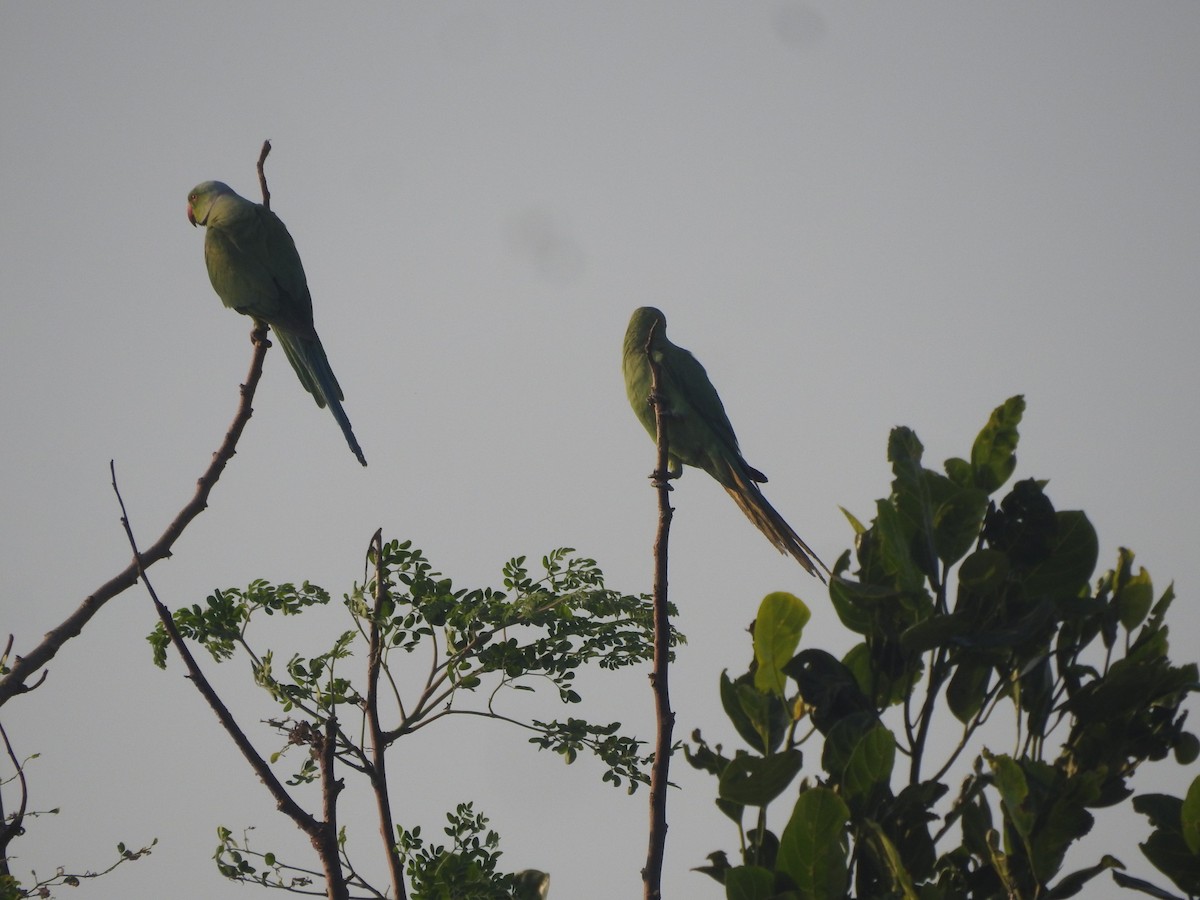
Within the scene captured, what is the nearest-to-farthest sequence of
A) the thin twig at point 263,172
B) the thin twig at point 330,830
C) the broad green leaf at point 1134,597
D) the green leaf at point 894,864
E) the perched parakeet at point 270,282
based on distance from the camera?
the green leaf at point 894,864 < the broad green leaf at point 1134,597 < the thin twig at point 330,830 < the thin twig at point 263,172 < the perched parakeet at point 270,282

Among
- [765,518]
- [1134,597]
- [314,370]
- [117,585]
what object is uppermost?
[314,370]

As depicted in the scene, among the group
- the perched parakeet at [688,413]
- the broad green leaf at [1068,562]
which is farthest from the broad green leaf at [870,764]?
the perched parakeet at [688,413]

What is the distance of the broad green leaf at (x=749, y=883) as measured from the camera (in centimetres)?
185

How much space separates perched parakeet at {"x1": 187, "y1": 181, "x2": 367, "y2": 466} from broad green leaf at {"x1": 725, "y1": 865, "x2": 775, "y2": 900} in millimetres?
3968

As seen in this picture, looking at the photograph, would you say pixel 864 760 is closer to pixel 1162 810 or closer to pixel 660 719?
pixel 1162 810

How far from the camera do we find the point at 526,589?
432cm

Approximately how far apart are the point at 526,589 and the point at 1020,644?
257 cm

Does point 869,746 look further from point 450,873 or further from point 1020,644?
point 450,873

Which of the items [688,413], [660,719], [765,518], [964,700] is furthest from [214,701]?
[688,413]

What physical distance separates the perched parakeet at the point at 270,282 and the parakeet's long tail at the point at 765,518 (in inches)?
93.6

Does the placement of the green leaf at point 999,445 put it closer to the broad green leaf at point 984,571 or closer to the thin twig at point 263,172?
the broad green leaf at point 984,571

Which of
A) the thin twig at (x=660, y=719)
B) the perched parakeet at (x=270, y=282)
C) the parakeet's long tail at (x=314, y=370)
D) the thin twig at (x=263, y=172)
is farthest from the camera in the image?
the perched parakeet at (x=270, y=282)

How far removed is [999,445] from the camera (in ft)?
6.89

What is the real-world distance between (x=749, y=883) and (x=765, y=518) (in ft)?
14.0
